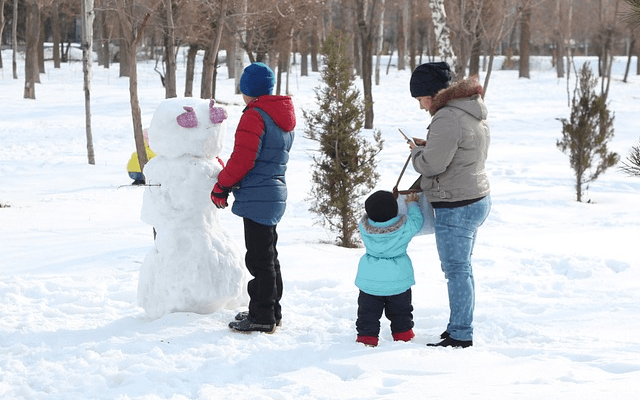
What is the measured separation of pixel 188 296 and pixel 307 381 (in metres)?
1.30

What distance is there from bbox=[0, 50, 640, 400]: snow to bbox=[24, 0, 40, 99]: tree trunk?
11.0 meters

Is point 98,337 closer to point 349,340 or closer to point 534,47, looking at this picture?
point 349,340

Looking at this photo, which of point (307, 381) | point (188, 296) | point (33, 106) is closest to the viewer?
point (307, 381)

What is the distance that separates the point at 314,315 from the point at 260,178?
128cm

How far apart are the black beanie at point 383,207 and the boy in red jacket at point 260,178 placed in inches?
22.2

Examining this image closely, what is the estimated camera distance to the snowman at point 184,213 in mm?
4574

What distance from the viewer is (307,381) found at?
3.63 meters

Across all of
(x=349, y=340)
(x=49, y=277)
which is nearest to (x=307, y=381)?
(x=349, y=340)

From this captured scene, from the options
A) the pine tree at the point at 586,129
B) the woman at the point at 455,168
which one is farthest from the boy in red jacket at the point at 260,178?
the pine tree at the point at 586,129

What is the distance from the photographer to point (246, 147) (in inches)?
167

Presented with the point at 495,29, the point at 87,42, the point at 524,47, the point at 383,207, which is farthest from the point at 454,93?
the point at 524,47

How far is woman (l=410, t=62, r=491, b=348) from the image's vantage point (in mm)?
4039

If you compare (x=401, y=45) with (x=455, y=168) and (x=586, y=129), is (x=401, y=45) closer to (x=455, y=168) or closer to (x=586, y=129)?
(x=586, y=129)

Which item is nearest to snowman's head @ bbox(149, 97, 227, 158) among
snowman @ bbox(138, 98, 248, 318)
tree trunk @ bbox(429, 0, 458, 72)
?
snowman @ bbox(138, 98, 248, 318)
